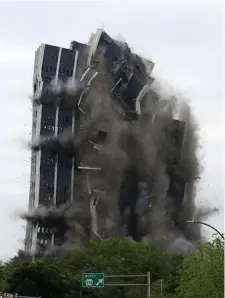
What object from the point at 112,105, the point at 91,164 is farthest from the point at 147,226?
the point at 112,105

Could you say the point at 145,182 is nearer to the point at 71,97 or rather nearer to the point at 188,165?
the point at 188,165

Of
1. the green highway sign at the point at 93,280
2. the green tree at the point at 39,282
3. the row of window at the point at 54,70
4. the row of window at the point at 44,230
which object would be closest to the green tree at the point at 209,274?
the green highway sign at the point at 93,280

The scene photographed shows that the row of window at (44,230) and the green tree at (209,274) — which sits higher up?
the row of window at (44,230)

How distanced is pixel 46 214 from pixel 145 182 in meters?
17.4

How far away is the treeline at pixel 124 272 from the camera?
1661 inches

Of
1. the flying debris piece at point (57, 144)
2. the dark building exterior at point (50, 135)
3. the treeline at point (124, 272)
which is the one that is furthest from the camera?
the flying debris piece at point (57, 144)

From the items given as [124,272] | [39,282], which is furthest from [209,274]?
[124,272]

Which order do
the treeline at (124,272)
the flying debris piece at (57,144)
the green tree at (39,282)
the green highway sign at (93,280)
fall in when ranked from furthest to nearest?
the flying debris piece at (57,144) → the green tree at (39,282) → the green highway sign at (93,280) → the treeline at (124,272)

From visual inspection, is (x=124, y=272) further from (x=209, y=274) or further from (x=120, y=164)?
(x=120, y=164)

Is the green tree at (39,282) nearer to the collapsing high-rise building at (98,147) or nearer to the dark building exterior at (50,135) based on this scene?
the collapsing high-rise building at (98,147)

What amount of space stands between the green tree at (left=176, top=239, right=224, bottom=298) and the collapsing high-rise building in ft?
170

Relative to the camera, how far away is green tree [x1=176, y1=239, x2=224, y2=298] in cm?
4125

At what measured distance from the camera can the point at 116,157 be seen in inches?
3949

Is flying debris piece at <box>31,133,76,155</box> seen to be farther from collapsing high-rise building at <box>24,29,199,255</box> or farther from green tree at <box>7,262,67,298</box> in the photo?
green tree at <box>7,262,67,298</box>
